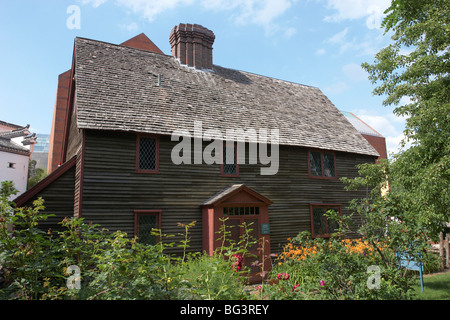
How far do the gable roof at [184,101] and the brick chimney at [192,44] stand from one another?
0.56 meters

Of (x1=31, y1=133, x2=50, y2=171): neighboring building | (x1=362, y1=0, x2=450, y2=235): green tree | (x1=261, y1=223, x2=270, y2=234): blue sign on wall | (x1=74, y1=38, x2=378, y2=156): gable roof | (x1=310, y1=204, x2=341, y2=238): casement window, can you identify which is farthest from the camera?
(x1=31, y1=133, x2=50, y2=171): neighboring building

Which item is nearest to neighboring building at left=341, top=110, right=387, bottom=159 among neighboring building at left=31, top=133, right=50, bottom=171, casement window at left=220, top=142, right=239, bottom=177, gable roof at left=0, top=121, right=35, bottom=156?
casement window at left=220, top=142, right=239, bottom=177

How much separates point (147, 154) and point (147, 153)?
0.04 metres

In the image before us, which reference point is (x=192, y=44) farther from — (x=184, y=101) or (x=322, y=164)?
(x=322, y=164)

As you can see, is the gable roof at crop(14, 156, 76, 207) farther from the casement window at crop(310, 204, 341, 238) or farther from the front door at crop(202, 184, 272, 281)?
the casement window at crop(310, 204, 341, 238)

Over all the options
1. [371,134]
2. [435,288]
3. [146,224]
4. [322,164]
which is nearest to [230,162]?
[146,224]

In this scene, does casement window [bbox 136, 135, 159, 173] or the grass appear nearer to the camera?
the grass

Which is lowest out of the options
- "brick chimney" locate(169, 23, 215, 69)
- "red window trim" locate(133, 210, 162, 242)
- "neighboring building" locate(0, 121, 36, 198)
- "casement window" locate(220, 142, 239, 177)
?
"red window trim" locate(133, 210, 162, 242)

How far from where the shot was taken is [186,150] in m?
12.6

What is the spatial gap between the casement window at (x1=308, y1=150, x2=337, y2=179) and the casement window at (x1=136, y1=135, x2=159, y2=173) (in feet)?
24.5

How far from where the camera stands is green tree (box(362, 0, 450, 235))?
8070 mm

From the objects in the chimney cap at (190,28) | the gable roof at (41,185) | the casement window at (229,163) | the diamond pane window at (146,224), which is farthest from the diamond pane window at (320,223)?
the chimney cap at (190,28)
